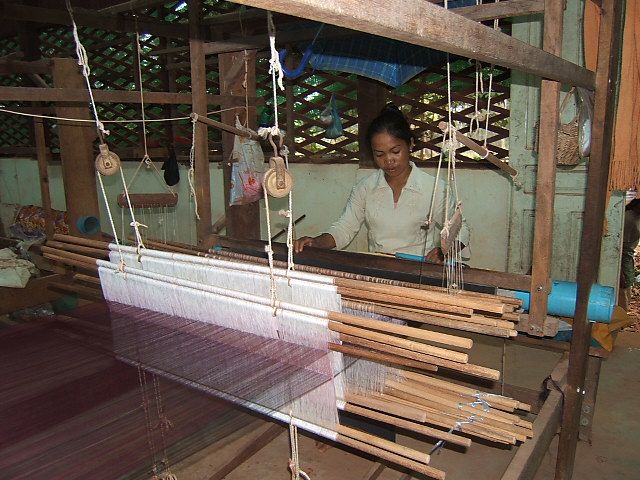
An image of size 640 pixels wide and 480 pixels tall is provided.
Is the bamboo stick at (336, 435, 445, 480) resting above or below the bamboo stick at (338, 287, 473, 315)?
below

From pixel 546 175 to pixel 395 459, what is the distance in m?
1.13

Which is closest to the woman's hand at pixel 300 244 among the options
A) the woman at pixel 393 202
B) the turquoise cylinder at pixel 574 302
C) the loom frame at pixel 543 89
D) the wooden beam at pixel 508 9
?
the woman at pixel 393 202

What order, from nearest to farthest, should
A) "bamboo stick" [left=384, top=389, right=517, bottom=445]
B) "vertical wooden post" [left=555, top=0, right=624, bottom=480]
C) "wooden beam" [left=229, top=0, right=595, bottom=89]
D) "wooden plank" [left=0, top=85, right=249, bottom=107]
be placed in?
"wooden beam" [left=229, top=0, right=595, bottom=89] → "bamboo stick" [left=384, top=389, right=517, bottom=445] → "vertical wooden post" [left=555, top=0, right=624, bottom=480] → "wooden plank" [left=0, top=85, right=249, bottom=107]

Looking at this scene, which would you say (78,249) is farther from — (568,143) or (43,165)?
(568,143)

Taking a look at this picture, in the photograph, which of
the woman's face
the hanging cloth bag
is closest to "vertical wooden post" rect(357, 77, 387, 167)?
the hanging cloth bag

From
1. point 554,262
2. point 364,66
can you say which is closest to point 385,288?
point 364,66

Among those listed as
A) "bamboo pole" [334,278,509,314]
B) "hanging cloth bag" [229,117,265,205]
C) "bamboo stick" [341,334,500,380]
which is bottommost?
"bamboo stick" [341,334,500,380]

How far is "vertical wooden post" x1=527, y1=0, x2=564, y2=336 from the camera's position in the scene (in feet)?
5.71

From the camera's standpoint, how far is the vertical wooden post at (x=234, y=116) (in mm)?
3098

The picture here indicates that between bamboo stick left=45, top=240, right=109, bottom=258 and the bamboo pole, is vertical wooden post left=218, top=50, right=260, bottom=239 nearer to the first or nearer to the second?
bamboo stick left=45, top=240, right=109, bottom=258

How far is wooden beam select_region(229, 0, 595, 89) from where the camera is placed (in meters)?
0.73

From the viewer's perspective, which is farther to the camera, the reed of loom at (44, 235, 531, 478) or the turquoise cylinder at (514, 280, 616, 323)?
the turquoise cylinder at (514, 280, 616, 323)

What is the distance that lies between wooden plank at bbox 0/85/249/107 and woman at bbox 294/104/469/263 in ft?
3.14

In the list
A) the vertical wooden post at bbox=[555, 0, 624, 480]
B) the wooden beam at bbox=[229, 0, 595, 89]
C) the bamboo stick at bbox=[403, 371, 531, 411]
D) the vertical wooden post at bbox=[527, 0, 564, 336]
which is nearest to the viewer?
the wooden beam at bbox=[229, 0, 595, 89]
